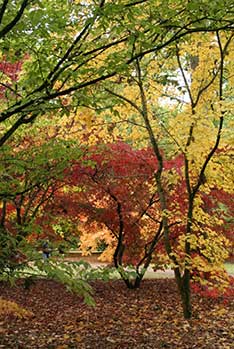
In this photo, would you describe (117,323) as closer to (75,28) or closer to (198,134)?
(198,134)

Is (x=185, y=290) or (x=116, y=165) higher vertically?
(x=116, y=165)

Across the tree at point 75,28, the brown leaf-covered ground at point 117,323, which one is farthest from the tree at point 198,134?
the tree at point 75,28

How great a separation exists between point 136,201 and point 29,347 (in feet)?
16.4

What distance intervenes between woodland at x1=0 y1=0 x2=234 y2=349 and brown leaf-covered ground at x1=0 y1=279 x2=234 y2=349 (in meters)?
0.03

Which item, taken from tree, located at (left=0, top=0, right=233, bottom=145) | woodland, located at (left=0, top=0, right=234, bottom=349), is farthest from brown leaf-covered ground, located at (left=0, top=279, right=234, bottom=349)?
tree, located at (left=0, top=0, right=233, bottom=145)

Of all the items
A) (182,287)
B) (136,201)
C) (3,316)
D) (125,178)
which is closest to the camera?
(182,287)

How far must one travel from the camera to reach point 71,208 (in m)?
10.4

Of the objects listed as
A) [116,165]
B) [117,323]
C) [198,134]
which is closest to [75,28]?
[198,134]

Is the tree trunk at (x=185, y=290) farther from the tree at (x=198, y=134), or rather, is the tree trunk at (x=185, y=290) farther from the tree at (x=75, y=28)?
the tree at (x=75, y=28)

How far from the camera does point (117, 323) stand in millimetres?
7328

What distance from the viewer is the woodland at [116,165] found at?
3.83 m

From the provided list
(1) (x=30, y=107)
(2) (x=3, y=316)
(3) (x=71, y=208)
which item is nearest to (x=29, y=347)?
(2) (x=3, y=316)

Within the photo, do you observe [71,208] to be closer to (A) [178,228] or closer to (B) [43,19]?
(A) [178,228]

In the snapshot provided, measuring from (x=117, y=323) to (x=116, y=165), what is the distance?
3.44m
